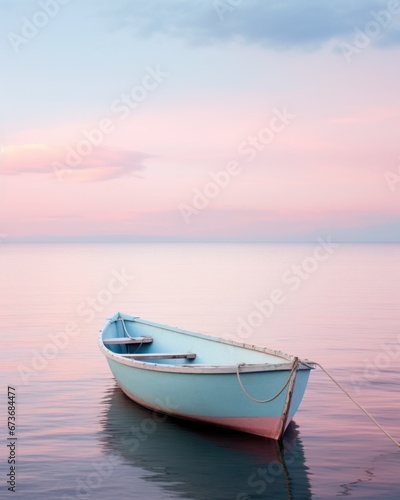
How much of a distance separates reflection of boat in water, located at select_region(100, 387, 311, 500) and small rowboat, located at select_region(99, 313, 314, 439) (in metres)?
0.31

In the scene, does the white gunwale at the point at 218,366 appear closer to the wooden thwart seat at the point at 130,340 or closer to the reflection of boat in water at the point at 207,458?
the reflection of boat in water at the point at 207,458

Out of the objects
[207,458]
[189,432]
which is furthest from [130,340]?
[207,458]

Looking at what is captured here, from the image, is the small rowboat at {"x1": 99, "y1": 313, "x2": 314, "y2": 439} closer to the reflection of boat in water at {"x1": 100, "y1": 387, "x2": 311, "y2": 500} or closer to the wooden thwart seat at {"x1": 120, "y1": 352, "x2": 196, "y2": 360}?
the wooden thwart seat at {"x1": 120, "y1": 352, "x2": 196, "y2": 360}

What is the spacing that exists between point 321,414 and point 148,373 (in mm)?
3792

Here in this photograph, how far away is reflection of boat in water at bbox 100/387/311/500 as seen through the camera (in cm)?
1063

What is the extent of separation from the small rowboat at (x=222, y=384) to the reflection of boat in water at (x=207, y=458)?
12.1 inches

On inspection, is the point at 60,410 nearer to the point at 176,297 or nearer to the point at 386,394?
the point at 386,394

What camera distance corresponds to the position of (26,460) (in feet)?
39.0

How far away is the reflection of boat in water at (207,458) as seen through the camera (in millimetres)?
10633

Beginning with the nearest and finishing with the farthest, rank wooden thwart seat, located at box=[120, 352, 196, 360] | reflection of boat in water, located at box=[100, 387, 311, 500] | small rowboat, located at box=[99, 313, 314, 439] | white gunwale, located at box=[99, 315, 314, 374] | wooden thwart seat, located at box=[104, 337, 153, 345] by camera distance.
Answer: reflection of boat in water, located at box=[100, 387, 311, 500] < white gunwale, located at box=[99, 315, 314, 374] < small rowboat, located at box=[99, 313, 314, 439] < wooden thwart seat, located at box=[120, 352, 196, 360] < wooden thwart seat, located at box=[104, 337, 153, 345]

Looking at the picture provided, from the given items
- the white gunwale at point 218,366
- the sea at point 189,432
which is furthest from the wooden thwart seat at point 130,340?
the white gunwale at point 218,366

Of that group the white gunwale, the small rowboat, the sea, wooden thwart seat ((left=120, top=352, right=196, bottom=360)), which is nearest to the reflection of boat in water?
the sea

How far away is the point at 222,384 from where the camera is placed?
1239cm

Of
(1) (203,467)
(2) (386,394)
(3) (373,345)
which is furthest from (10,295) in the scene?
(1) (203,467)
